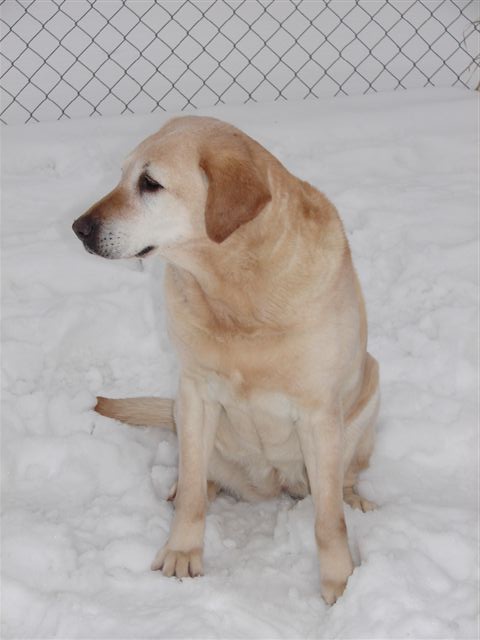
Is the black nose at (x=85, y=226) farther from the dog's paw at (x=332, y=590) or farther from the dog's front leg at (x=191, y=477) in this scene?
the dog's paw at (x=332, y=590)

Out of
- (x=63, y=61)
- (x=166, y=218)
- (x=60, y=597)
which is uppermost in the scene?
(x=166, y=218)

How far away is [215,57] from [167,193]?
5066mm

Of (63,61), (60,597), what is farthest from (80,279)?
(63,61)

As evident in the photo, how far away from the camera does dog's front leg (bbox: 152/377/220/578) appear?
107 inches

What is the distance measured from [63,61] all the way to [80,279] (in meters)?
3.61

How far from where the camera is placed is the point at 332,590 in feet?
8.52

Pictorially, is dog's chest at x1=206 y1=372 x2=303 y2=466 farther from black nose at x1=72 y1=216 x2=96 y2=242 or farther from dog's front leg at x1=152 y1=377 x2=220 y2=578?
black nose at x1=72 y1=216 x2=96 y2=242

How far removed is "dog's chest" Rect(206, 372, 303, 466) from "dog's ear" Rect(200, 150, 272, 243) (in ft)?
1.58

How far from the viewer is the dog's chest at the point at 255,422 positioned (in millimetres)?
2646

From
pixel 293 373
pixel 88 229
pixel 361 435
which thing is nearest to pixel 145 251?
pixel 88 229

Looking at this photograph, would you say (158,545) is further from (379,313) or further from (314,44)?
(314,44)

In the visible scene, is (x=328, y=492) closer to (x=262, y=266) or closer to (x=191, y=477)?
(x=191, y=477)

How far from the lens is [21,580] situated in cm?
255

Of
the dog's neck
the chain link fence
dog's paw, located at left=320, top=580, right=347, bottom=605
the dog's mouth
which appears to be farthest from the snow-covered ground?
the chain link fence
